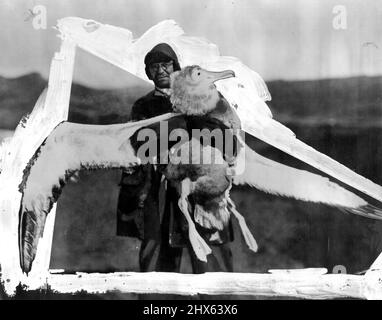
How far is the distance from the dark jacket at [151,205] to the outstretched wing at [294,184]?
36 cm

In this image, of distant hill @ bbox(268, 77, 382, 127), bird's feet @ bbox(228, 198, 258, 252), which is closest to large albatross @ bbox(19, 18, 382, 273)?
bird's feet @ bbox(228, 198, 258, 252)

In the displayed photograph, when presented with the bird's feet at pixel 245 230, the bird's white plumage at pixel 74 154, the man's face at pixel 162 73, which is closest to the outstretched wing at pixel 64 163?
the bird's white plumage at pixel 74 154

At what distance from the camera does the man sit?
2.82 meters

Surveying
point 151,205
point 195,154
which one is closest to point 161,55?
point 195,154

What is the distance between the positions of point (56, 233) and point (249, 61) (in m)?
1.64

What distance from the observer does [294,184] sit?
283cm

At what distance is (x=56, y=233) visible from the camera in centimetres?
286

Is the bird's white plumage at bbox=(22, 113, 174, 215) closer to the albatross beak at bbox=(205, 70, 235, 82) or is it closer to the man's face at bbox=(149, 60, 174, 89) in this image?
the man's face at bbox=(149, 60, 174, 89)

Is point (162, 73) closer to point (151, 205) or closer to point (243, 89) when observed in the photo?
point (243, 89)

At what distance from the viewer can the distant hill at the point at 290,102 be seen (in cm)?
282

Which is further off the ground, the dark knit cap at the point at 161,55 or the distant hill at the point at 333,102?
the dark knit cap at the point at 161,55

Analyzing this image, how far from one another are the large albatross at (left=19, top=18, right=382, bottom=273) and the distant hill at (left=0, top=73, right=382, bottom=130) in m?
0.08

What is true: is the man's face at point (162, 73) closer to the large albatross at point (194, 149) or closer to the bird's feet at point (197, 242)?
the large albatross at point (194, 149)
